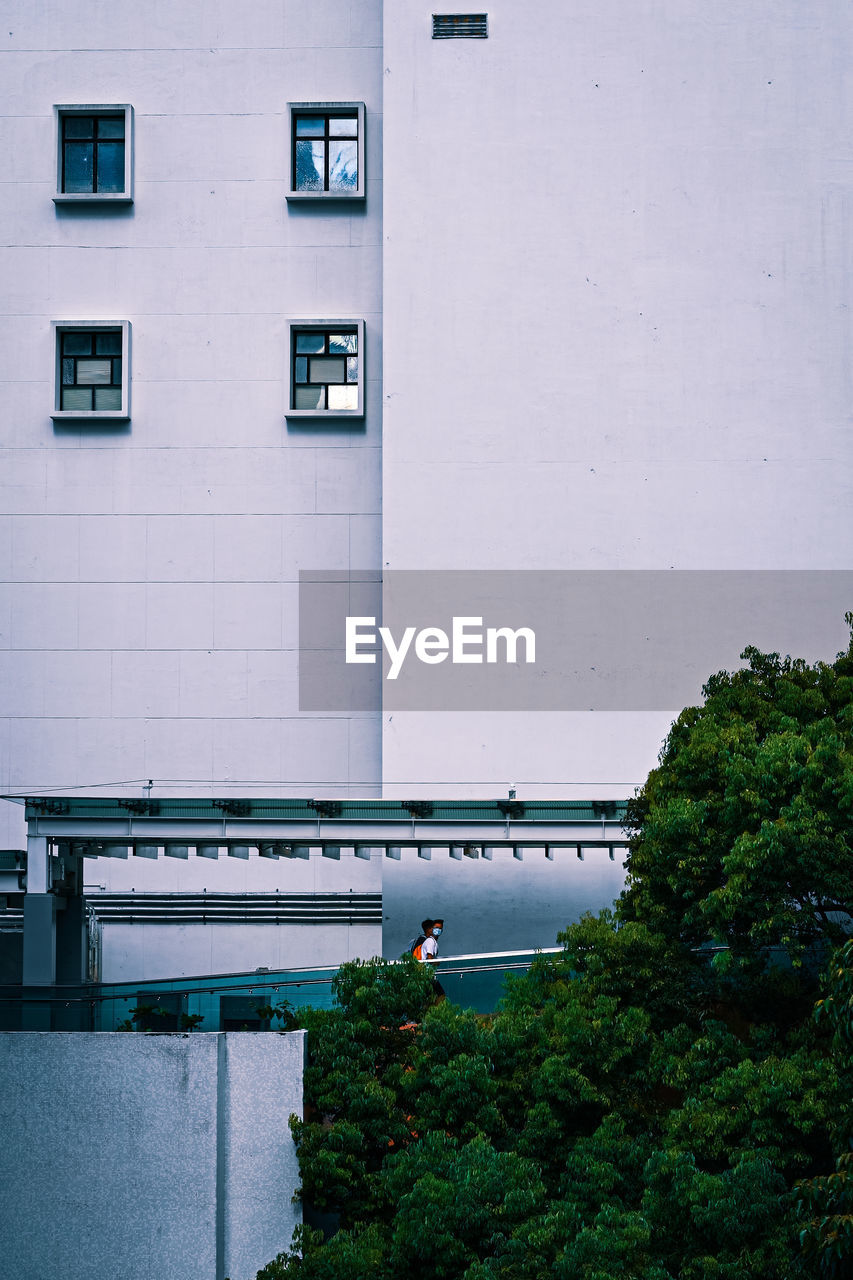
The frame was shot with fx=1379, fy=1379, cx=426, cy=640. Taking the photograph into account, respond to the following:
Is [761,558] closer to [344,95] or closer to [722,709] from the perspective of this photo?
[722,709]

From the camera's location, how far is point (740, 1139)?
49.8 ft

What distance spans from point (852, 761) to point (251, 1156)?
8.64 metres

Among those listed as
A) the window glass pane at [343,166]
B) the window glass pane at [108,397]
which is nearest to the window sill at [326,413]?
the window glass pane at [108,397]

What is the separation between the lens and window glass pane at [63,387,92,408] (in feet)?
87.5

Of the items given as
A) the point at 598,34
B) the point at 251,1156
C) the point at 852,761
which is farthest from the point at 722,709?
the point at 598,34

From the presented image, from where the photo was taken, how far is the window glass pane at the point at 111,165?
88.2 feet

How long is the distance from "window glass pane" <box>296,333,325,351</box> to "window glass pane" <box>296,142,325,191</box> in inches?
114

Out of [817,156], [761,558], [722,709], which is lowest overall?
[722,709]

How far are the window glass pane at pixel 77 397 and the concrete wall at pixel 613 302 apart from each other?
20.1ft

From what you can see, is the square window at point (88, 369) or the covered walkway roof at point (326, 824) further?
the square window at point (88, 369)

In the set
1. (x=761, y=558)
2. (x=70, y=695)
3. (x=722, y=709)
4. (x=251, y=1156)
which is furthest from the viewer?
(x=70, y=695)
